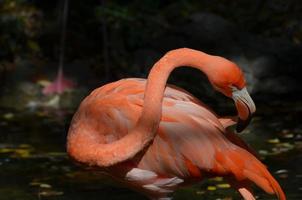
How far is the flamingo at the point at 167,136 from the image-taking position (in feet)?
13.8

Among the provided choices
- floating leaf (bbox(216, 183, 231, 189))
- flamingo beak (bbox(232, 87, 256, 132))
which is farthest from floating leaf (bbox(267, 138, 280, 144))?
flamingo beak (bbox(232, 87, 256, 132))

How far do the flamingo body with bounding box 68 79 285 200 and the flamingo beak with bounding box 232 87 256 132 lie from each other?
0.51 ft

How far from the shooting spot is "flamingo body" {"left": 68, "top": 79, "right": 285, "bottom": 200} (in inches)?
171

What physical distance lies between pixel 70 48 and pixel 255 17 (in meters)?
2.24

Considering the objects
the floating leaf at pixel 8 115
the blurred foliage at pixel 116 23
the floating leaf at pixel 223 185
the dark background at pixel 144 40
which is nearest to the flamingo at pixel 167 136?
the floating leaf at pixel 223 185

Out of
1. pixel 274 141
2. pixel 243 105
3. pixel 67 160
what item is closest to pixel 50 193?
pixel 67 160

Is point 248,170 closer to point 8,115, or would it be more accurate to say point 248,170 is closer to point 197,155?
point 197,155

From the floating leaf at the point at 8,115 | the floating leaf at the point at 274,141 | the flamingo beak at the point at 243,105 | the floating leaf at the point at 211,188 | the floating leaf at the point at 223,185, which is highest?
the flamingo beak at the point at 243,105

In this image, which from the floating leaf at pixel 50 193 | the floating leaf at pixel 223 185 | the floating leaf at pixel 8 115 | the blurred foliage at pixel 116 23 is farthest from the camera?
the blurred foliage at pixel 116 23

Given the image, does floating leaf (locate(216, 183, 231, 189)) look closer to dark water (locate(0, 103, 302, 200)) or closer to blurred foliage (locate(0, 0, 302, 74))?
dark water (locate(0, 103, 302, 200))

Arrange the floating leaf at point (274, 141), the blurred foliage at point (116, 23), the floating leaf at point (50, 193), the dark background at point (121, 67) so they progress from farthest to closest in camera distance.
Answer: the blurred foliage at point (116, 23) → the floating leaf at point (274, 141) → the dark background at point (121, 67) → the floating leaf at point (50, 193)

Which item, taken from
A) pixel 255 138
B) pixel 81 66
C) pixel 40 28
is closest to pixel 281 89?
pixel 255 138

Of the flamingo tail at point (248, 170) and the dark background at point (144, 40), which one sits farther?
the dark background at point (144, 40)

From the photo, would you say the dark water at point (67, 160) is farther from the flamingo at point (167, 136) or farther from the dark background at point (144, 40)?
the flamingo at point (167, 136)
